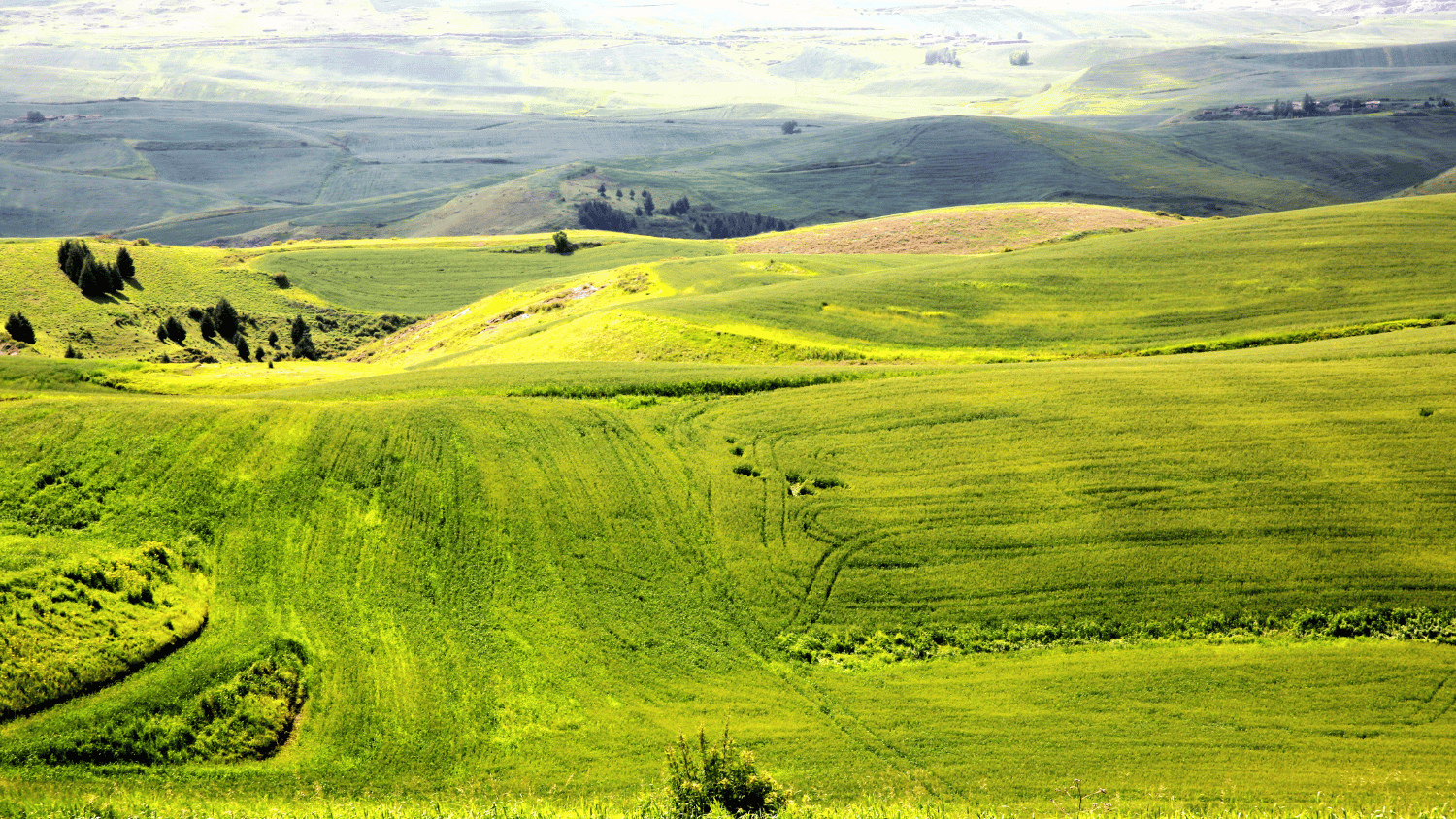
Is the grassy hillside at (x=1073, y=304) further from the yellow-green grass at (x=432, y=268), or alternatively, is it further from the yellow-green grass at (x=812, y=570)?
the yellow-green grass at (x=432, y=268)

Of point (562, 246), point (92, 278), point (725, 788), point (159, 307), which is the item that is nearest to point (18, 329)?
point (92, 278)

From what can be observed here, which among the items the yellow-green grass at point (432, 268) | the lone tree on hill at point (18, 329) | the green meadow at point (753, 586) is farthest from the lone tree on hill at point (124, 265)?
the green meadow at point (753, 586)

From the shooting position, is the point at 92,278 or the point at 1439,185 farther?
the point at 1439,185

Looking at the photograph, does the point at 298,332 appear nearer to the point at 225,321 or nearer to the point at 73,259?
the point at 225,321

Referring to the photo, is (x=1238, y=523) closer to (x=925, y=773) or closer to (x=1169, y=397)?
(x=1169, y=397)

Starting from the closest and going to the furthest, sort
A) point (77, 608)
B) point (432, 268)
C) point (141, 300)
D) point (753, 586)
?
point (77, 608)
point (753, 586)
point (141, 300)
point (432, 268)

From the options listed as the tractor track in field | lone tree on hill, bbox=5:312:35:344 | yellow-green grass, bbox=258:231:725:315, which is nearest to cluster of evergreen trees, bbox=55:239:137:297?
lone tree on hill, bbox=5:312:35:344
